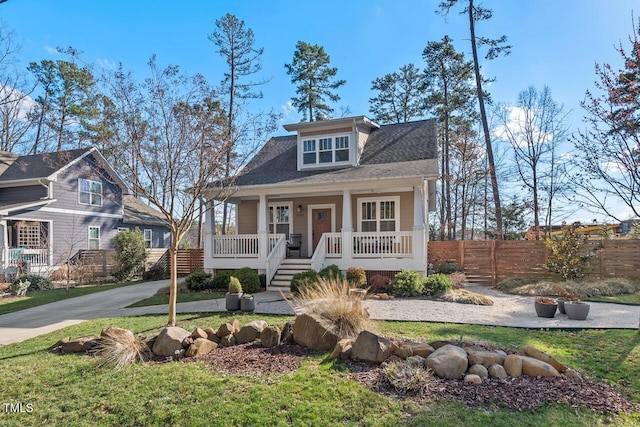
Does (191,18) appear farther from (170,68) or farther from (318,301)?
(318,301)

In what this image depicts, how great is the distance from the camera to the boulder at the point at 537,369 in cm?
398

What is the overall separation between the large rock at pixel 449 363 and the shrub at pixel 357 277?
6413 mm

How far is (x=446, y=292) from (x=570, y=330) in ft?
12.7

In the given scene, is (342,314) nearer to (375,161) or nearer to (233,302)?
(233,302)

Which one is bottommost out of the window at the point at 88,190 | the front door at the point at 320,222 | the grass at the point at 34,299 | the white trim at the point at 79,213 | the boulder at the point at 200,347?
the grass at the point at 34,299

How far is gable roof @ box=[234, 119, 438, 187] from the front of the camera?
12.1m

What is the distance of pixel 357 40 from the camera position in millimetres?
16625

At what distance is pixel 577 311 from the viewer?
7086 millimetres

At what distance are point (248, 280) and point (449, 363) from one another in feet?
26.5

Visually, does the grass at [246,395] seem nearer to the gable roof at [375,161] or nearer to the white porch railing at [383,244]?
the white porch railing at [383,244]

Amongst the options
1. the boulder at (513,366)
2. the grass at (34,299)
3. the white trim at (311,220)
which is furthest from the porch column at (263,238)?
the boulder at (513,366)

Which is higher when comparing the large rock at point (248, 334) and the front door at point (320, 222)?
the front door at point (320, 222)

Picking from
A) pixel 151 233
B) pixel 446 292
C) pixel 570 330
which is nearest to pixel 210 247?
pixel 446 292

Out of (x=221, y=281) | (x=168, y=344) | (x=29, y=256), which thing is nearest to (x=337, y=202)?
(x=221, y=281)
